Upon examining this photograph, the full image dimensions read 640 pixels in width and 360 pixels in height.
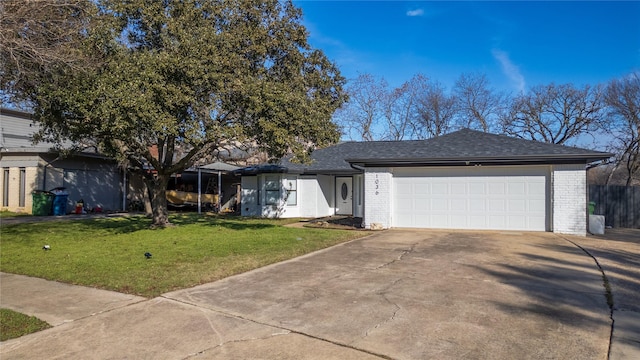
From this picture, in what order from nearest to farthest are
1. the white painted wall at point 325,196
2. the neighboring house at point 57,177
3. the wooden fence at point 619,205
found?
the wooden fence at point 619,205 → the neighboring house at point 57,177 → the white painted wall at point 325,196

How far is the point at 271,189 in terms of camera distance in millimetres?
21000

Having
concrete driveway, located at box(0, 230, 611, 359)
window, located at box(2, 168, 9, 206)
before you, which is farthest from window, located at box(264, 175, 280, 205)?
window, located at box(2, 168, 9, 206)

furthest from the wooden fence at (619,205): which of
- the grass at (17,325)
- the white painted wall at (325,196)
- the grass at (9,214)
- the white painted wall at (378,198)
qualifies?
the grass at (9,214)

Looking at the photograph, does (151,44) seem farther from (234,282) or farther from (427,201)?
(427,201)

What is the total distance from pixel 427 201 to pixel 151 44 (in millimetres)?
10371

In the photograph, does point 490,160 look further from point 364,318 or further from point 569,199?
point 364,318

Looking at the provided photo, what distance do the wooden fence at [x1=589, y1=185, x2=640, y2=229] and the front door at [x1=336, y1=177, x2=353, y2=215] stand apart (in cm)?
1092

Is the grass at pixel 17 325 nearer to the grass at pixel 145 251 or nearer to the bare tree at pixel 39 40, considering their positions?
the grass at pixel 145 251

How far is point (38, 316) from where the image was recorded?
5.28m

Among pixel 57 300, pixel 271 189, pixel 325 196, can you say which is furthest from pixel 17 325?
pixel 325 196

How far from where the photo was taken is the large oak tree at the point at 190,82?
32.3 ft

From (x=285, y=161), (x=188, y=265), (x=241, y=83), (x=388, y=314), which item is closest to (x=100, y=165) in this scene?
(x=285, y=161)

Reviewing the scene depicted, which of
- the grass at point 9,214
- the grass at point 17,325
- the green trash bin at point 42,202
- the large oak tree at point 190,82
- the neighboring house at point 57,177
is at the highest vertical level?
the large oak tree at point 190,82

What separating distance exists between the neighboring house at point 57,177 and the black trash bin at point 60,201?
692 mm
